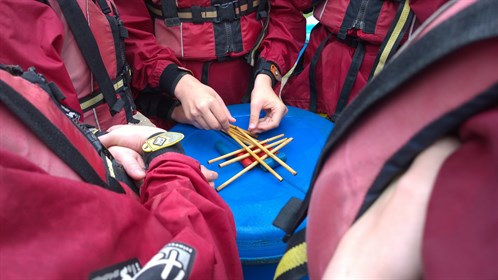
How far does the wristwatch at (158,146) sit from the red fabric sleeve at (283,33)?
600 millimetres

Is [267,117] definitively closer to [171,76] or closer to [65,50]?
[171,76]

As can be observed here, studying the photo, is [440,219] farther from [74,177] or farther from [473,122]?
[74,177]

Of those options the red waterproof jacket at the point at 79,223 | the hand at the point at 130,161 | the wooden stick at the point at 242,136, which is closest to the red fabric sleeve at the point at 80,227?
the red waterproof jacket at the point at 79,223

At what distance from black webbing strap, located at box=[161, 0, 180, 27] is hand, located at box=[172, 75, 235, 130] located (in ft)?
0.63

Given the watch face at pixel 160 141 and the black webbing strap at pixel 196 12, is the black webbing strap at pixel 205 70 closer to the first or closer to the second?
the black webbing strap at pixel 196 12

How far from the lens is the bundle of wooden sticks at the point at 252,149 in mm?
896

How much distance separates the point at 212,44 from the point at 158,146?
0.59 m

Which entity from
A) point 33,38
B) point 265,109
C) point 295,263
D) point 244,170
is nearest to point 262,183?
point 244,170

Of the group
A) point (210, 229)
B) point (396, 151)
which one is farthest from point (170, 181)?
point (396, 151)

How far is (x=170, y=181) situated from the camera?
0.61 meters

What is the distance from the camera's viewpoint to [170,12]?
115cm

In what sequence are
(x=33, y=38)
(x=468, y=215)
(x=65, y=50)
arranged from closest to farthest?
(x=468, y=215) < (x=33, y=38) < (x=65, y=50)

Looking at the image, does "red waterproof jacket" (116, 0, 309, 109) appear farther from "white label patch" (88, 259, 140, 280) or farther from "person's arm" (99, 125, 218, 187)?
"white label patch" (88, 259, 140, 280)

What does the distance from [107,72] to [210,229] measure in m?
0.58
